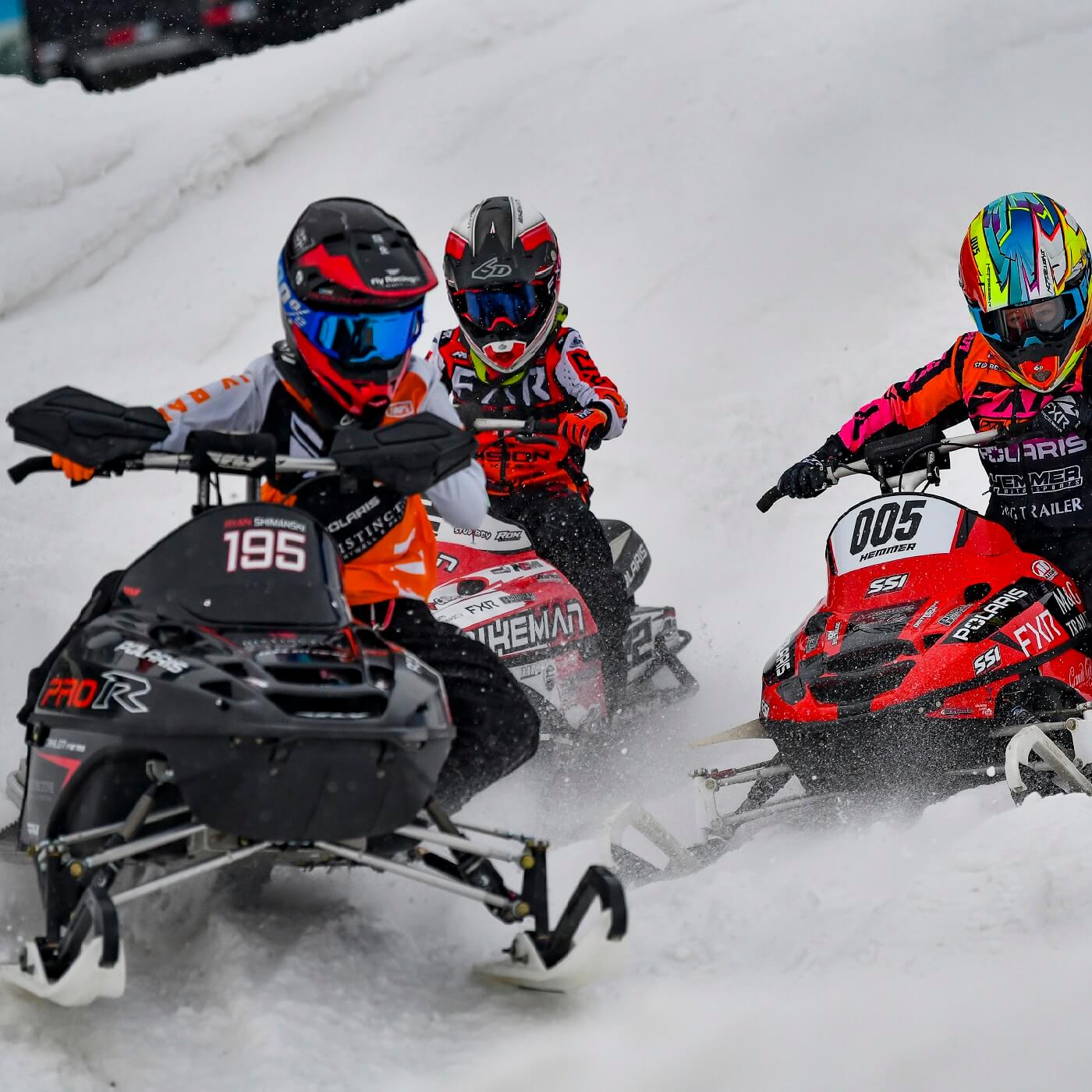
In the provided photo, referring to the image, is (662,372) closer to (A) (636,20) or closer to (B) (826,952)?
(A) (636,20)

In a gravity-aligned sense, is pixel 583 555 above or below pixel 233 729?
below

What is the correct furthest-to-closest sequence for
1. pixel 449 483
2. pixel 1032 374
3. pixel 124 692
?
pixel 1032 374 < pixel 449 483 < pixel 124 692

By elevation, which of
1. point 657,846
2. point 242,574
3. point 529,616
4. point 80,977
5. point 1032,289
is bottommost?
point 657,846

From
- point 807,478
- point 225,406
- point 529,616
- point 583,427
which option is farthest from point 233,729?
point 583,427

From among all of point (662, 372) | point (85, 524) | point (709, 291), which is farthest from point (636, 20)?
point (85, 524)

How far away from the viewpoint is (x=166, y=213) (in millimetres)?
12469

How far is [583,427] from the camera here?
6332 mm

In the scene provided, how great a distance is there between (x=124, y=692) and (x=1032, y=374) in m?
3.47

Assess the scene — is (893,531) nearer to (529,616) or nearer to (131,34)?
(529,616)

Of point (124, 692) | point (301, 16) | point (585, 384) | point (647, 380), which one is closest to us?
point (124, 692)

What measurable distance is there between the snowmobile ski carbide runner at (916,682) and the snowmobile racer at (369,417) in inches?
42.9

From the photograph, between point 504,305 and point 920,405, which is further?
point 504,305

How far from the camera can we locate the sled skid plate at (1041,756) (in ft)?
15.6

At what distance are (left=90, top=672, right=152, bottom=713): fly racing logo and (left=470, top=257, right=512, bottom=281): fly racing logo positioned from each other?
11.2 feet
